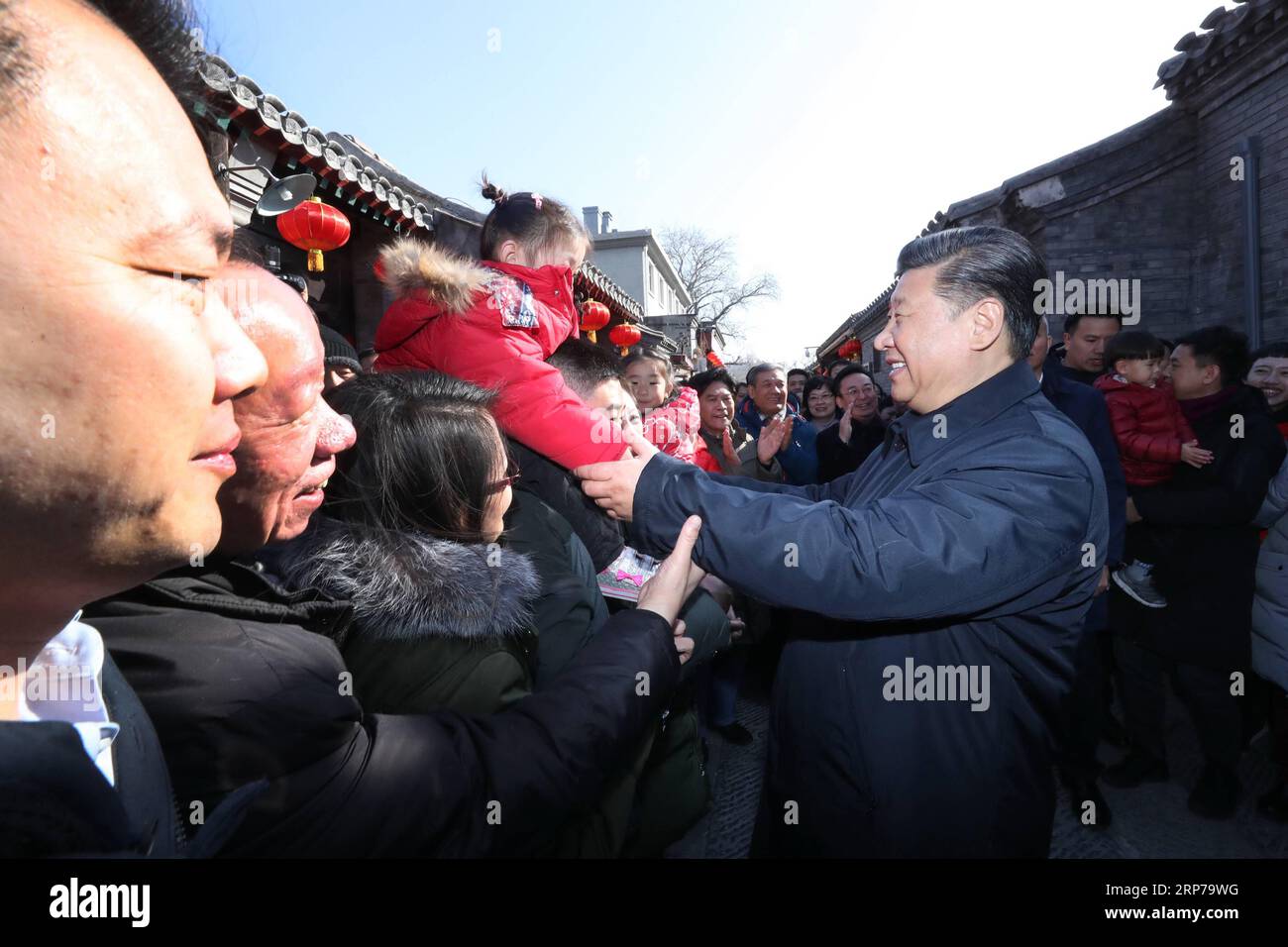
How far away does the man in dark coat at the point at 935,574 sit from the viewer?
4.16ft

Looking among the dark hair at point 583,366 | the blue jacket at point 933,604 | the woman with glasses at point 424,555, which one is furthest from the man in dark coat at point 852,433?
the woman with glasses at point 424,555

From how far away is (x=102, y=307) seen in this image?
0.46m

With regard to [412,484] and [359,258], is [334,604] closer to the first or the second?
[412,484]

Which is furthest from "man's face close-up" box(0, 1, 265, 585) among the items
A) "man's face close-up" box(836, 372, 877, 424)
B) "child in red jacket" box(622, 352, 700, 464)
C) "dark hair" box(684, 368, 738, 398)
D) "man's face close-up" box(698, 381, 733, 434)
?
"man's face close-up" box(836, 372, 877, 424)

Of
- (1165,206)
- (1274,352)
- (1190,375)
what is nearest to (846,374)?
(1190,375)

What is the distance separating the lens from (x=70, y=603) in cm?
55

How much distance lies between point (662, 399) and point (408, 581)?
11.1ft

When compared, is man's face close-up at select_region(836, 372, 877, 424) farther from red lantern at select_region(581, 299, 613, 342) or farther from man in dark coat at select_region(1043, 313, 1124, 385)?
red lantern at select_region(581, 299, 613, 342)

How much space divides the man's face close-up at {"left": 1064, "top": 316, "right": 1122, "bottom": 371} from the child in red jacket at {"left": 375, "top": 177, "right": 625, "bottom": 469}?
343 centimetres

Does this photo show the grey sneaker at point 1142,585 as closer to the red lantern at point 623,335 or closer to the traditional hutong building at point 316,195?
the traditional hutong building at point 316,195

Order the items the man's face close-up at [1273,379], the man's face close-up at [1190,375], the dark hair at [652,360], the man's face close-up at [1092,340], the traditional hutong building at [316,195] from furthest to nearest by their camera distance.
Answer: the dark hair at [652,360] < the man's face close-up at [1092,340] < the man's face close-up at [1273,379] < the man's face close-up at [1190,375] < the traditional hutong building at [316,195]

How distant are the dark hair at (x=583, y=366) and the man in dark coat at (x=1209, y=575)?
2960 mm

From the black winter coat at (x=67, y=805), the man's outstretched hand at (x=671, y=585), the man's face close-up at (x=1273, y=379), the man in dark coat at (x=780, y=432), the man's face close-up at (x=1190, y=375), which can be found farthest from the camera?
the man in dark coat at (x=780, y=432)

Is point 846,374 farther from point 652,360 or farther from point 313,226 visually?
point 313,226
